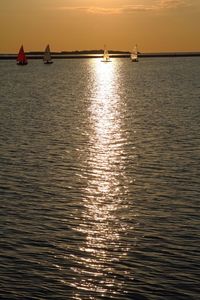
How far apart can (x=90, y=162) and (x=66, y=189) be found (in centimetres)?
936

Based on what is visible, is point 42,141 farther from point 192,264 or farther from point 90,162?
point 192,264

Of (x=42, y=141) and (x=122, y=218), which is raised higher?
(x=42, y=141)

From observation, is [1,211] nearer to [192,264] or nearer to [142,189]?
[142,189]

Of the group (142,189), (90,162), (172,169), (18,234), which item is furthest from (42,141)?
(18,234)

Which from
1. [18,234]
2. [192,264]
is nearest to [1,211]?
[18,234]

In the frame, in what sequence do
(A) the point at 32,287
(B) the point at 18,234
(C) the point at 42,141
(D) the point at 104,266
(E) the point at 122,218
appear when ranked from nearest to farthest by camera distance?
(A) the point at 32,287 → (D) the point at 104,266 → (B) the point at 18,234 → (E) the point at 122,218 → (C) the point at 42,141

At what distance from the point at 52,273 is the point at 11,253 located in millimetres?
2695

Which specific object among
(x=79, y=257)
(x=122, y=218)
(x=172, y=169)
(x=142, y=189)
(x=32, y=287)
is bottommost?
(x=32, y=287)

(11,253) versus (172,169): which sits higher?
(172,169)

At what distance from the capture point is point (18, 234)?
3016 cm

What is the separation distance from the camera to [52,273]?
2569 cm

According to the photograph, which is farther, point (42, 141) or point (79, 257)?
point (42, 141)

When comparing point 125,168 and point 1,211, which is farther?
point 125,168

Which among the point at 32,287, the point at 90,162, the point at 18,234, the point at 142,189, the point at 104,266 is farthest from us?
the point at 90,162
